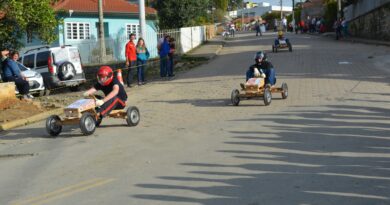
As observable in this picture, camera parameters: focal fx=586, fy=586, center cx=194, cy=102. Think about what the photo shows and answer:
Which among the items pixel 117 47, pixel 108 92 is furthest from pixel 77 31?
pixel 108 92

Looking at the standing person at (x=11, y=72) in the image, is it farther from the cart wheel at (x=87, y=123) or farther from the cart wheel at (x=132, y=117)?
the cart wheel at (x=87, y=123)

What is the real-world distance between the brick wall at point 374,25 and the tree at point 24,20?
21.3 meters

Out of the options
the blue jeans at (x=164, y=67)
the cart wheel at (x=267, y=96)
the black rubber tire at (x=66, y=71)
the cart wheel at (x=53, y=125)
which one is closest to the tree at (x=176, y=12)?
the blue jeans at (x=164, y=67)

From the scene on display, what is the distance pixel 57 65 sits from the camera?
22422 millimetres

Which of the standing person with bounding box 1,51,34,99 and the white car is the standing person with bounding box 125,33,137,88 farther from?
the standing person with bounding box 1,51,34,99

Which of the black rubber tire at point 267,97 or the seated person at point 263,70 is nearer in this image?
the black rubber tire at point 267,97

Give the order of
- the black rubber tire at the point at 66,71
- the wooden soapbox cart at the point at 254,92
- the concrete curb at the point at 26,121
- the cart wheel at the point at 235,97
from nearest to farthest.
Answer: the concrete curb at the point at 26,121, the wooden soapbox cart at the point at 254,92, the cart wheel at the point at 235,97, the black rubber tire at the point at 66,71

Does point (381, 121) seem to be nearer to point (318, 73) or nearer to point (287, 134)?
point (287, 134)

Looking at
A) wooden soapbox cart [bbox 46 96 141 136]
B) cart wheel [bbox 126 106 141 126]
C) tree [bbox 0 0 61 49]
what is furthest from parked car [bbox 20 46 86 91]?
wooden soapbox cart [bbox 46 96 141 136]

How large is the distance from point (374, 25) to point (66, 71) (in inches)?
919

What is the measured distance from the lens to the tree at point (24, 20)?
699 inches

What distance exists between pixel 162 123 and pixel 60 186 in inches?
189

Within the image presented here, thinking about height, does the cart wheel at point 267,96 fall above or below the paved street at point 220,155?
above

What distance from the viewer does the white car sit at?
805 inches
